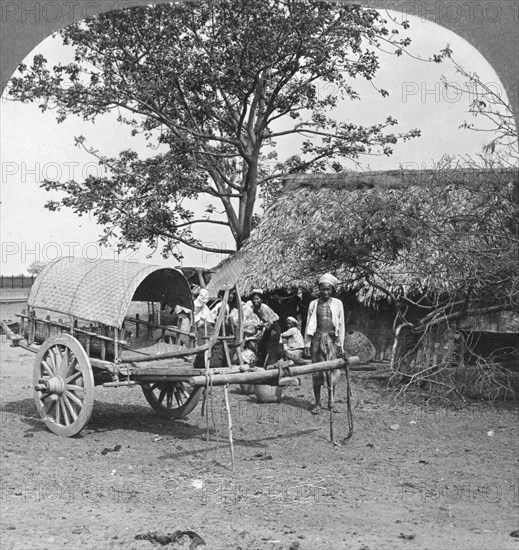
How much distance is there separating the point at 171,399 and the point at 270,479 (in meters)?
2.93

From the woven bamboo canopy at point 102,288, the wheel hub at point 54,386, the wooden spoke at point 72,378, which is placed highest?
the woven bamboo canopy at point 102,288

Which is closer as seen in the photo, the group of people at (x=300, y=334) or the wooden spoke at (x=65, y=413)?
the wooden spoke at (x=65, y=413)

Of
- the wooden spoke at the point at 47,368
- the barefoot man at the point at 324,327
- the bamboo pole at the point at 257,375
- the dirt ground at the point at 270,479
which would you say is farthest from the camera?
the barefoot man at the point at 324,327

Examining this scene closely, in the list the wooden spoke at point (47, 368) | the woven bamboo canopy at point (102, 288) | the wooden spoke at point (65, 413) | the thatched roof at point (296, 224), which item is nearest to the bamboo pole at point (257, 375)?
the woven bamboo canopy at point (102, 288)

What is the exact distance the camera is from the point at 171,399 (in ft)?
30.3

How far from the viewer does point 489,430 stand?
28.5ft

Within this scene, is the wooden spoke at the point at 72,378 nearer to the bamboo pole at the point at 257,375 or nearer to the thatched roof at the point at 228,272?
the bamboo pole at the point at 257,375

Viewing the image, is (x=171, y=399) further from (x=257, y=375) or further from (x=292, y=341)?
(x=292, y=341)

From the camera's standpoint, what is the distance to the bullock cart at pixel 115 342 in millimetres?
7832

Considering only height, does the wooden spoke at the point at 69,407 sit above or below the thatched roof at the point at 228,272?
below

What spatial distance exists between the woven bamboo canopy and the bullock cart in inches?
0.5

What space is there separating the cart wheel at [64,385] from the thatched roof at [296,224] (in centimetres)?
445

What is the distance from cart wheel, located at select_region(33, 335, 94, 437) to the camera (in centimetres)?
789

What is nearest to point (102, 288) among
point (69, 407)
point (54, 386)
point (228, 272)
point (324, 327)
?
point (54, 386)
